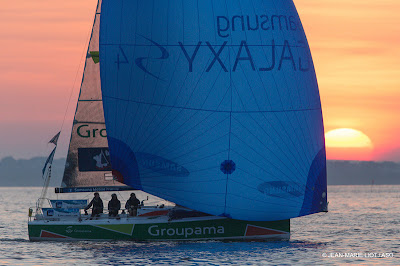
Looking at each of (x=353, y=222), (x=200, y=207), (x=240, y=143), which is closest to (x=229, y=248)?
(x=200, y=207)

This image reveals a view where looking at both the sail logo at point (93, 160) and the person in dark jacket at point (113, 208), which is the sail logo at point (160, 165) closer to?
the person in dark jacket at point (113, 208)

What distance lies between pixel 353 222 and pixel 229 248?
61.5ft

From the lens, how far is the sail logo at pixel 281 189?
24.9m

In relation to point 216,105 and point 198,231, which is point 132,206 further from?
point 216,105

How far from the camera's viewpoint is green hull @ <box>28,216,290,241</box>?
25391 millimetres

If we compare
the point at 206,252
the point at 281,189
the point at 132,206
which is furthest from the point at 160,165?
the point at 281,189

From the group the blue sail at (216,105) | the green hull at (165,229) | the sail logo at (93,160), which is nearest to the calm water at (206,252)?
the green hull at (165,229)

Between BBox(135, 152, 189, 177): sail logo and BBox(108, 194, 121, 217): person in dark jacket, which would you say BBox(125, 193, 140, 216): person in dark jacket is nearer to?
BBox(108, 194, 121, 217): person in dark jacket

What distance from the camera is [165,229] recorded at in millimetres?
25547

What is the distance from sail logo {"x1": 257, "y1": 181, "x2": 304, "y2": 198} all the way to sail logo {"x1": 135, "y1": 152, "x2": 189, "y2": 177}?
247 centimetres

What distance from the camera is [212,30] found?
24844 millimetres

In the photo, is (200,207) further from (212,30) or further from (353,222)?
(353,222)

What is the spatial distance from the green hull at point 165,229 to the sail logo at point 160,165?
1619 mm

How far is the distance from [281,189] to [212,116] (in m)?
3.18
